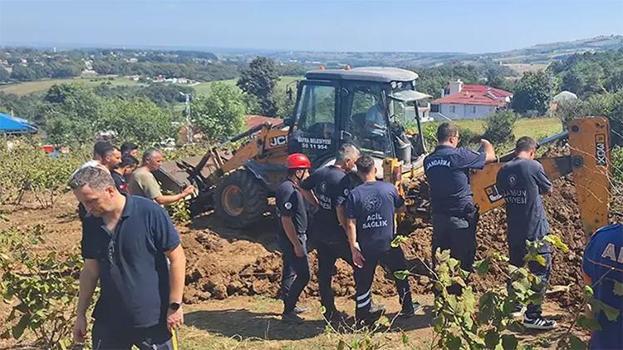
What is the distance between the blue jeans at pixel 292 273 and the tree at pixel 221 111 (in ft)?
159

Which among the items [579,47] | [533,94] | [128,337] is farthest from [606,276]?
[579,47]

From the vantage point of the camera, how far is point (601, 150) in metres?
6.07

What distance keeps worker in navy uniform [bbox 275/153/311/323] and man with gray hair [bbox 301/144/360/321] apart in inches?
4.6

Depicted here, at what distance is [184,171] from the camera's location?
11.2 metres

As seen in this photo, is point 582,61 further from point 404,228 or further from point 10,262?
point 10,262

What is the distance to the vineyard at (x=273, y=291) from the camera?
11.2ft

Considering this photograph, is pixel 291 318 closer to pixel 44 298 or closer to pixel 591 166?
pixel 44 298

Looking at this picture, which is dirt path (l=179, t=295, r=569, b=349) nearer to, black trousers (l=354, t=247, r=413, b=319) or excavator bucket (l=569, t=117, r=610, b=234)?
black trousers (l=354, t=247, r=413, b=319)

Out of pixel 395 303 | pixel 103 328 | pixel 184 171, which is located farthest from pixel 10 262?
pixel 184 171

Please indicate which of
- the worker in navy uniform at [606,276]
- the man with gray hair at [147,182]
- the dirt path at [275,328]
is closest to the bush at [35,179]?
the man with gray hair at [147,182]

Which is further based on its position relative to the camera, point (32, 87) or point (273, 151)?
point (32, 87)

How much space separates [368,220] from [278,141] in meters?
4.55

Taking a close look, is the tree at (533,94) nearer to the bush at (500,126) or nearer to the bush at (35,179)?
A: the bush at (500,126)

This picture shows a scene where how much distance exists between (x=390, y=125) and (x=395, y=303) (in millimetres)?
2744
